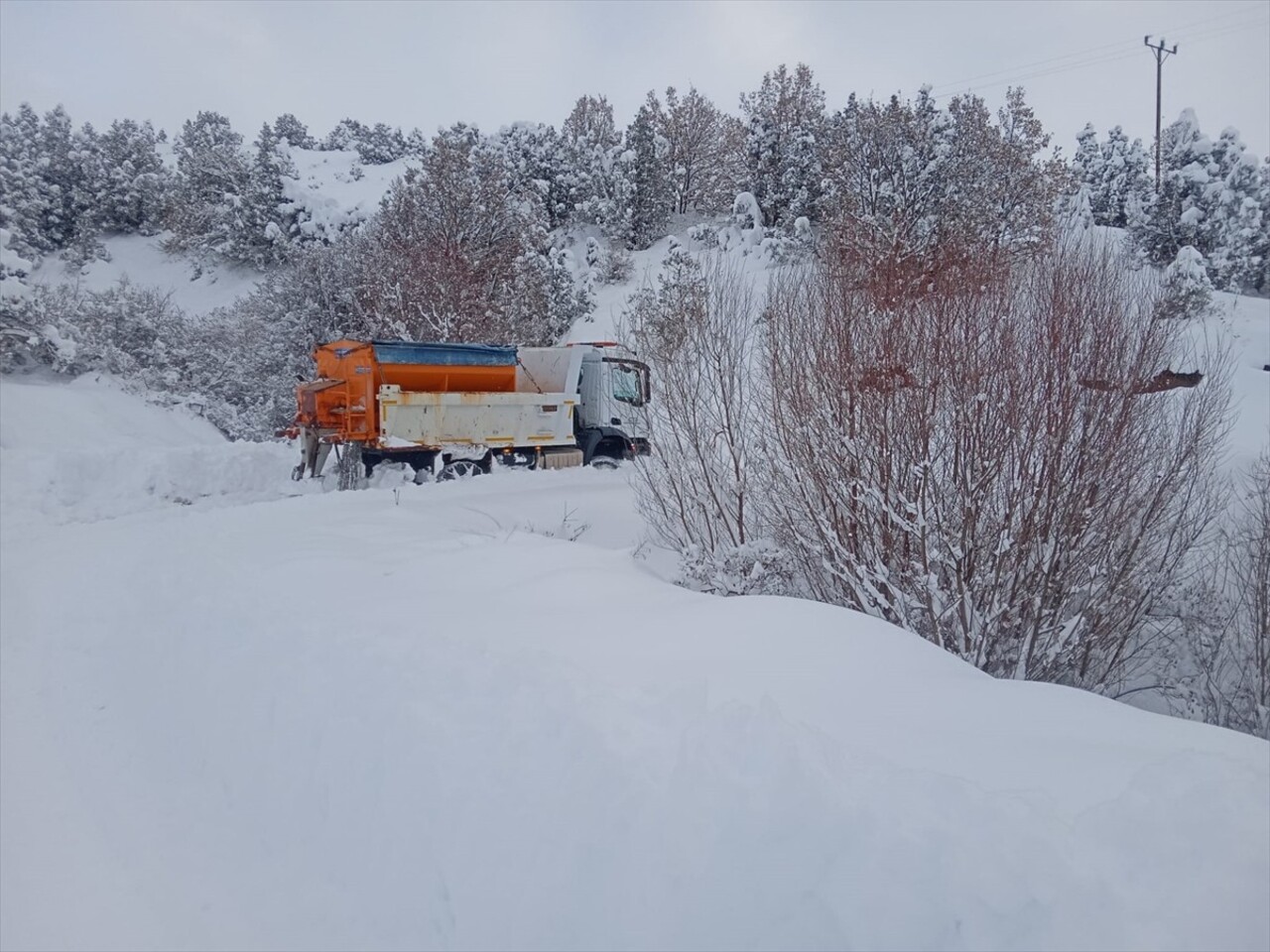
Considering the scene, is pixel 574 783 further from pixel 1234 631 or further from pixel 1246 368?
pixel 1246 368

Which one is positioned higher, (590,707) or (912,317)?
(912,317)

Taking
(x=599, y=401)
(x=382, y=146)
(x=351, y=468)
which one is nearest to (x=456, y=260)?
(x=599, y=401)

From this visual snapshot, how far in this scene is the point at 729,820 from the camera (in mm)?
2762

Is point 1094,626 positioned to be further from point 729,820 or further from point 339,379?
point 339,379

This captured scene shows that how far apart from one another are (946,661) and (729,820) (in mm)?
2103

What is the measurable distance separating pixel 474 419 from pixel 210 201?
32.4 metres

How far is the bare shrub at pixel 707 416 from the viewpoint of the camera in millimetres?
8008

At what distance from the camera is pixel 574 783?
10.6ft

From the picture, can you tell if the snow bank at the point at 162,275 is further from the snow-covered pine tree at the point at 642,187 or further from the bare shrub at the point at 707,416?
the bare shrub at the point at 707,416

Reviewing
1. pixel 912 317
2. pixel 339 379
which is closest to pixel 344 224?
pixel 339 379

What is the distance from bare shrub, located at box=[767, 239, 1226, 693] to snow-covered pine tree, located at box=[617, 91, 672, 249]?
31.5 m

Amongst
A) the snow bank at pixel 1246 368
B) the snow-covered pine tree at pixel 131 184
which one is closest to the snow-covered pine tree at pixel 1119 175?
the snow bank at pixel 1246 368

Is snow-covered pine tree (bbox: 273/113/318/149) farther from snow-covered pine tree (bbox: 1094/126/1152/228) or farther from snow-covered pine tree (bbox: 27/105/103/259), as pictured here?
snow-covered pine tree (bbox: 1094/126/1152/228)

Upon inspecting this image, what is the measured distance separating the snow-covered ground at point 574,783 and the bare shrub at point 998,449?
2.03m
